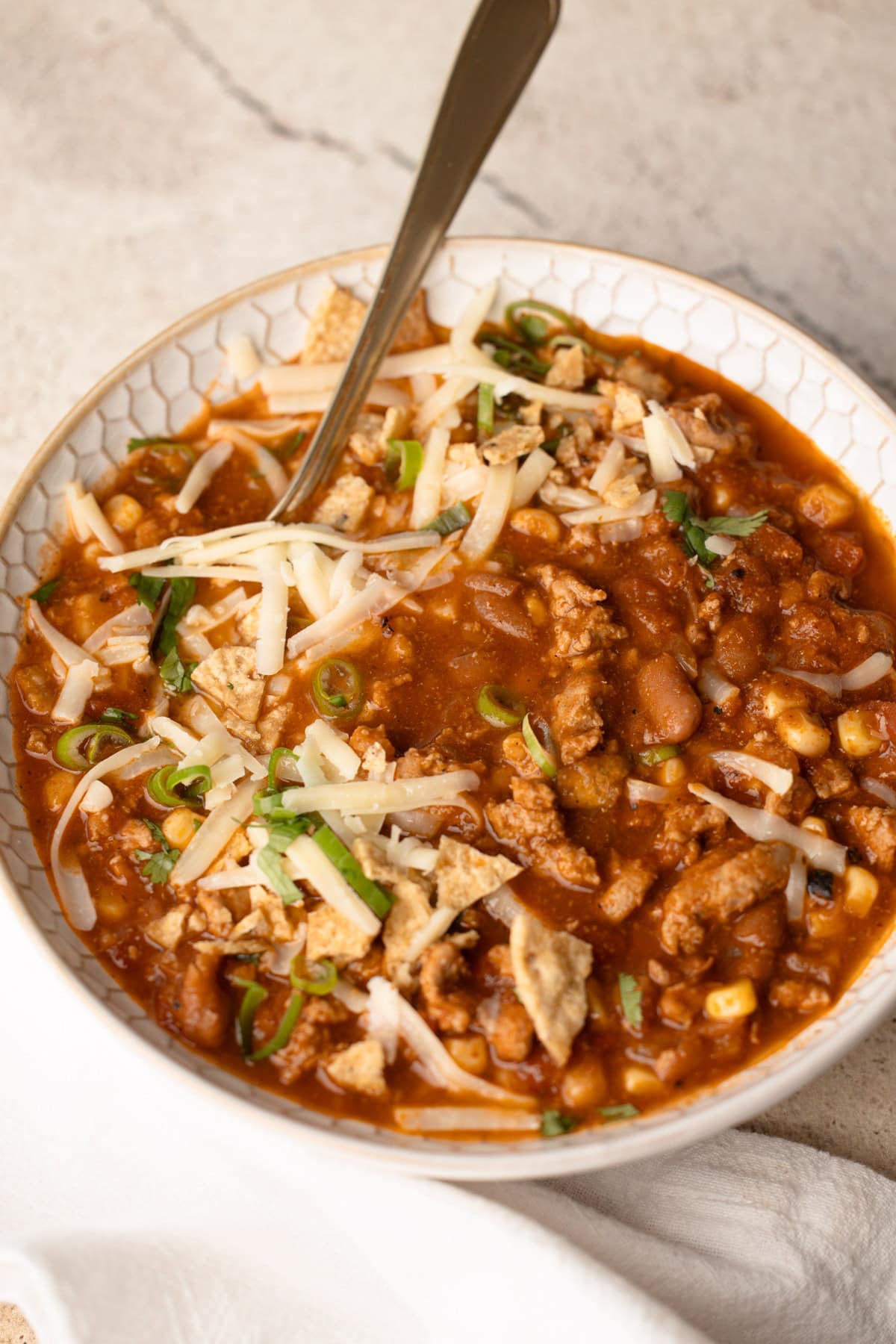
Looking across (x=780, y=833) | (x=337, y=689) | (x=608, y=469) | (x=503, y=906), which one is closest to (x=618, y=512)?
(x=608, y=469)

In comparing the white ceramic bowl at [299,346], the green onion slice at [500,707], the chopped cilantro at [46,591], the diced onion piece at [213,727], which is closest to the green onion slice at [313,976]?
the white ceramic bowl at [299,346]

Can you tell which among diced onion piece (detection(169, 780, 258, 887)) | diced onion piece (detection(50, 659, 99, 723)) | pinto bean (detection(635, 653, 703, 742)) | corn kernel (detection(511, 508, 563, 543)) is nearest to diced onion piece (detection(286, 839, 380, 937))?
diced onion piece (detection(169, 780, 258, 887))

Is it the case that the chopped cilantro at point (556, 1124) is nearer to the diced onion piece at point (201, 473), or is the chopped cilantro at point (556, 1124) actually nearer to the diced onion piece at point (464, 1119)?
the diced onion piece at point (464, 1119)

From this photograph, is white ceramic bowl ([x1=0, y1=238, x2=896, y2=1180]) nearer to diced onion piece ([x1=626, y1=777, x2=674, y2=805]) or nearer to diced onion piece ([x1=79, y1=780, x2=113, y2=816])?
diced onion piece ([x1=79, y1=780, x2=113, y2=816])

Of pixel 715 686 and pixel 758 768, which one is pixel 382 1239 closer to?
pixel 758 768

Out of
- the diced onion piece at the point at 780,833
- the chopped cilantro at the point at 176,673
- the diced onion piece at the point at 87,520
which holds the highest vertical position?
the diced onion piece at the point at 87,520

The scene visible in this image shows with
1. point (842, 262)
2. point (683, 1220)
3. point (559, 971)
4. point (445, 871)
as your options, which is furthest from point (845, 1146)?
point (842, 262)
